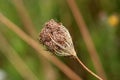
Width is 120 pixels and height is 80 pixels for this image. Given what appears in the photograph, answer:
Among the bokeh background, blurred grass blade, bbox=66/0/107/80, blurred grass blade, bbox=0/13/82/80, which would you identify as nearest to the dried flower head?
blurred grass blade, bbox=0/13/82/80

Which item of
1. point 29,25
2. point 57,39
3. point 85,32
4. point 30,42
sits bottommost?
point 57,39

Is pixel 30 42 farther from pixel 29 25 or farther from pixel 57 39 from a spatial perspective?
pixel 57 39

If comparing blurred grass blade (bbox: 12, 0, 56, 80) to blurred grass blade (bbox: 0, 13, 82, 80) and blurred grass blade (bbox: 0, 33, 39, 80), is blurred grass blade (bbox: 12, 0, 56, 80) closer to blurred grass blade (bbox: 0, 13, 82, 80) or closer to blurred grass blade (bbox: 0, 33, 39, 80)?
blurred grass blade (bbox: 0, 33, 39, 80)

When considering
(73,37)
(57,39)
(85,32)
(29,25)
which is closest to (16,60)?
(29,25)

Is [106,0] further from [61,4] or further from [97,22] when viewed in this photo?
[61,4]

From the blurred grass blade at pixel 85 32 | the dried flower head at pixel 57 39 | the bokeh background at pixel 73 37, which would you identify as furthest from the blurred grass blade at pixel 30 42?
the dried flower head at pixel 57 39

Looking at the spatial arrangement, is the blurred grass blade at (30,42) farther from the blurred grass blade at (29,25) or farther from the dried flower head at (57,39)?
the dried flower head at (57,39)

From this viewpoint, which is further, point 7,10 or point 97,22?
point 7,10

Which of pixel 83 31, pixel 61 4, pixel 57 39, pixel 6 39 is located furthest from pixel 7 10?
pixel 57 39

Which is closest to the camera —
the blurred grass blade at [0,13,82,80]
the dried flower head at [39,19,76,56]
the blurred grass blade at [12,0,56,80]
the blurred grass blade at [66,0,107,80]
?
the dried flower head at [39,19,76,56]
